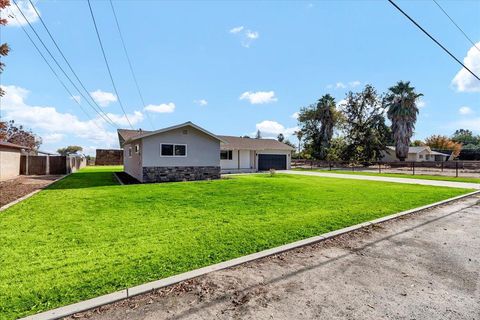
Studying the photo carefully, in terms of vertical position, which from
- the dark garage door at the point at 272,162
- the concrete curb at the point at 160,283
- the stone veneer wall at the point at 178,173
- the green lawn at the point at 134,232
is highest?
the dark garage door at the point at 272,162

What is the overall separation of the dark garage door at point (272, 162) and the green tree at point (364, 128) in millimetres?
17738

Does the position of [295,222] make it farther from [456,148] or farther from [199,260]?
[456,148]

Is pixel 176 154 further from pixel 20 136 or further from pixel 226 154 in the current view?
pixel 20 136

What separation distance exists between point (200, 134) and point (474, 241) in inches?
551

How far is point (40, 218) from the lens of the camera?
6465mm

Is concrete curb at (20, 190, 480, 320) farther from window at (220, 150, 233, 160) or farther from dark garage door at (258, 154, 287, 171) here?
dark garage door at (258, 154, 287, 171)

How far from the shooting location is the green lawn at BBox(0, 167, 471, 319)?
3330 mm

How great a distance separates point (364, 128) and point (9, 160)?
44.4 meters

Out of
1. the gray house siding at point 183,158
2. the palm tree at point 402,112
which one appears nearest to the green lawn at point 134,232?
the gray house siding at point 183,158

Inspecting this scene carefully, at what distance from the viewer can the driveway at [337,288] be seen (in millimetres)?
2826

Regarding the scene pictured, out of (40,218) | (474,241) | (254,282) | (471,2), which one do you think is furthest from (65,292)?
(471,2)

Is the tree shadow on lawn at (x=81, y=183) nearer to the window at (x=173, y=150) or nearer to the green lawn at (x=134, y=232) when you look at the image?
the green lawn at (x=134, y=232)

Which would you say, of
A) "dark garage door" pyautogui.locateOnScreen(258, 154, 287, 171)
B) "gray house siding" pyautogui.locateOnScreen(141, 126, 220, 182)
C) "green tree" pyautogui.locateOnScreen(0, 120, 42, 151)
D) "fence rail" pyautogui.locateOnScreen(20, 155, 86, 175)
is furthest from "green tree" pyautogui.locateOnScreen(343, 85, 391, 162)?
"green tree" pyautogui.locateOnScreen(0, 120, 42, 151)

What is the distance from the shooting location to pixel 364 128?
43.6 meters
